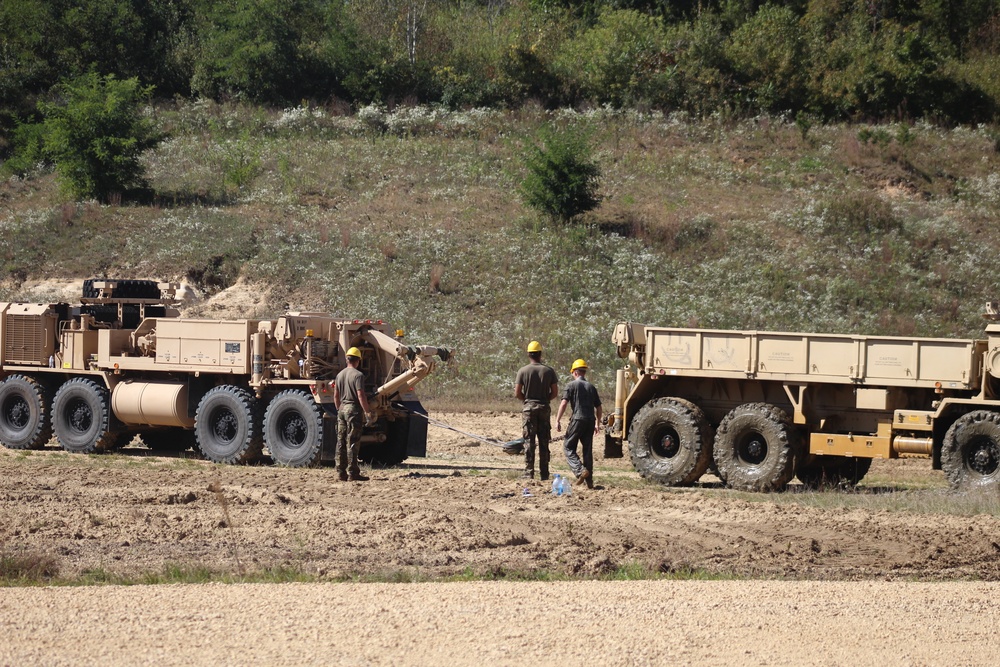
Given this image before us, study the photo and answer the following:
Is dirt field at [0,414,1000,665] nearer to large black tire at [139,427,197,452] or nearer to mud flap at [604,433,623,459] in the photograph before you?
mud flap at [604,433,623,459]

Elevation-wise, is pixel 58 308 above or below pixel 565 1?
below

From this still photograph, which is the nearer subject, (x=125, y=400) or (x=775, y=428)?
(x=775, y=428)

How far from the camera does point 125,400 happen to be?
801 inches

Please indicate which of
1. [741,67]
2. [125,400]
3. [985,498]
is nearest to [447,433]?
[125,400]

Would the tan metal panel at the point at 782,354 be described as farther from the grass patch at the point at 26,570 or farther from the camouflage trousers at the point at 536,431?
the grass patch at the point at 26,570

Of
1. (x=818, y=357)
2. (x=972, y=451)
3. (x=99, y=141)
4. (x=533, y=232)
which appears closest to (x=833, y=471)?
(x=818, y=357)

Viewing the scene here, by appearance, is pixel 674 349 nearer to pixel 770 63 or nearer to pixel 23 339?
pixel 23 339

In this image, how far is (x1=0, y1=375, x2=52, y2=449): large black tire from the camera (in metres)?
21.5

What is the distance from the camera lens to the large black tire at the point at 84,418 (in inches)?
814

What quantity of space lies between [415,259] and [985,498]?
2437 centimetres

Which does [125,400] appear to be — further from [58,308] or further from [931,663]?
[931,663]

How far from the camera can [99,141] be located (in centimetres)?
4034

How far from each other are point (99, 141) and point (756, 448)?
29.1m

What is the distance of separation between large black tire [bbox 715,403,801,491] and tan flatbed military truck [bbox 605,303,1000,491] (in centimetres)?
1
